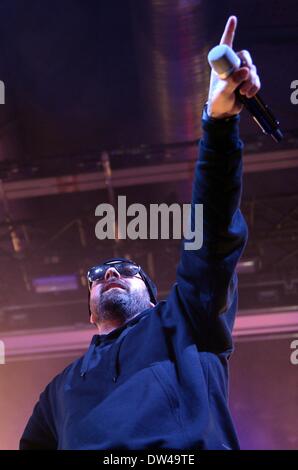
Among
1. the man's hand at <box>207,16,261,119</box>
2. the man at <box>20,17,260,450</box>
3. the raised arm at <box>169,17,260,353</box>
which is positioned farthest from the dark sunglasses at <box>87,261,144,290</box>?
the man's hand at <box>207,16,261,119</box>

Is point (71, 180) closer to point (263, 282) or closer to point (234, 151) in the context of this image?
point (263, 282)

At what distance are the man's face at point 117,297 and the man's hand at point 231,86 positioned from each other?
1.99 feet

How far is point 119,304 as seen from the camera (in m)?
1.50

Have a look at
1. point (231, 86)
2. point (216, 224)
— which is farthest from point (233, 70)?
point (216, 224)

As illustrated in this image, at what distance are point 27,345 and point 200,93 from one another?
2.45 metres

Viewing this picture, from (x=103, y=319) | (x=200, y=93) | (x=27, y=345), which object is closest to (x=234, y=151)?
(x=103, y=319)

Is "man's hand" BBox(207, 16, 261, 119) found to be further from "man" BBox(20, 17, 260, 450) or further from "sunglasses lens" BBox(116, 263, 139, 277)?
"sunglasses lens" BBox(116, 263, 139, 277)

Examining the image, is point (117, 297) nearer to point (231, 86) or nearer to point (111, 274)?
point (111, 274)

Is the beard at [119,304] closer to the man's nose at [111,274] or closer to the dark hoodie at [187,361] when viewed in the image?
the man's nose at [111,274]

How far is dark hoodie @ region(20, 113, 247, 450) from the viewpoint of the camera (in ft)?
3.50

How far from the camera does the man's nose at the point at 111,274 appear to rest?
5.20 feet

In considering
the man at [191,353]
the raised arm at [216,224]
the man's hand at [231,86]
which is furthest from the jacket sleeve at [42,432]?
the man's hand at [231,86]

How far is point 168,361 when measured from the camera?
117cm

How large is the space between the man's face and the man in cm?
20
